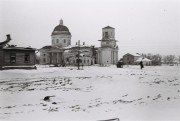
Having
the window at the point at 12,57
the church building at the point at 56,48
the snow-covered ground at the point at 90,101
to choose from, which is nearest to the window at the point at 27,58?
the window at the point at 12,57

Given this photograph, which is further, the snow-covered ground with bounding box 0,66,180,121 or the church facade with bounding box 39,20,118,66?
the church facade with bounding box 39,20,118,66

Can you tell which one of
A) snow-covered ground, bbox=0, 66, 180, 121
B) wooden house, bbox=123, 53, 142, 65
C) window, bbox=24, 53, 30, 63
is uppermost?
wooden house, bbox=123, 53, 142, 65

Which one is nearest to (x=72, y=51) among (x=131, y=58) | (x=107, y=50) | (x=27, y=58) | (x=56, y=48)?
(x=56, y=48)

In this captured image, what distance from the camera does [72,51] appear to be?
46.8 metres

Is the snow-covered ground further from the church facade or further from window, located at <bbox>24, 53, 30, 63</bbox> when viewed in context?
the church facade

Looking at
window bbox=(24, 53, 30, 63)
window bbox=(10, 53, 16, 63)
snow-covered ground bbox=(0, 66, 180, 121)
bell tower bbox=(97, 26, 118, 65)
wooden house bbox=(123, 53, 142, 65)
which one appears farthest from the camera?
wooden house bbox=(123, 53, 142, 65)

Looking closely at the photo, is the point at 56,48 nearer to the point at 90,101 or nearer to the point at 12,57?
the point at 12,57

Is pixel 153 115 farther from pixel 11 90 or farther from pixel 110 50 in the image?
pixel 110 50

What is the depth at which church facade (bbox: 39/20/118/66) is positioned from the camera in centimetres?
4638

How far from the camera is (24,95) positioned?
9953 millimetres

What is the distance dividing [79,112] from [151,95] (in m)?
3.11

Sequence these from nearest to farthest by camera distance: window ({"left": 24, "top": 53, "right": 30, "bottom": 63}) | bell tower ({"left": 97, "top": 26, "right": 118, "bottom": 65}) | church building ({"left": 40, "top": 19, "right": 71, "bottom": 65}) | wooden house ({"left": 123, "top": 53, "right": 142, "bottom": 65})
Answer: window ({"left": 24, "top": 53, "right": 30, "bottom": 63}), church building ({"left": 40, "top": 19, "right": 71, "bottom": 65}), bell tower ({"left": 97, "top": 26, "right": 118, "bottom": 65}), wooden house ({"left": 123, "top": 53, "right": 142, "bottom": 65})

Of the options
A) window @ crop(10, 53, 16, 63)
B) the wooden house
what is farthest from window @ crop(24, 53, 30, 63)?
the wooden house

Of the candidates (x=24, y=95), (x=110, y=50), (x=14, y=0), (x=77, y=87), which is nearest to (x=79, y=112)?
(x=24, y=95)
